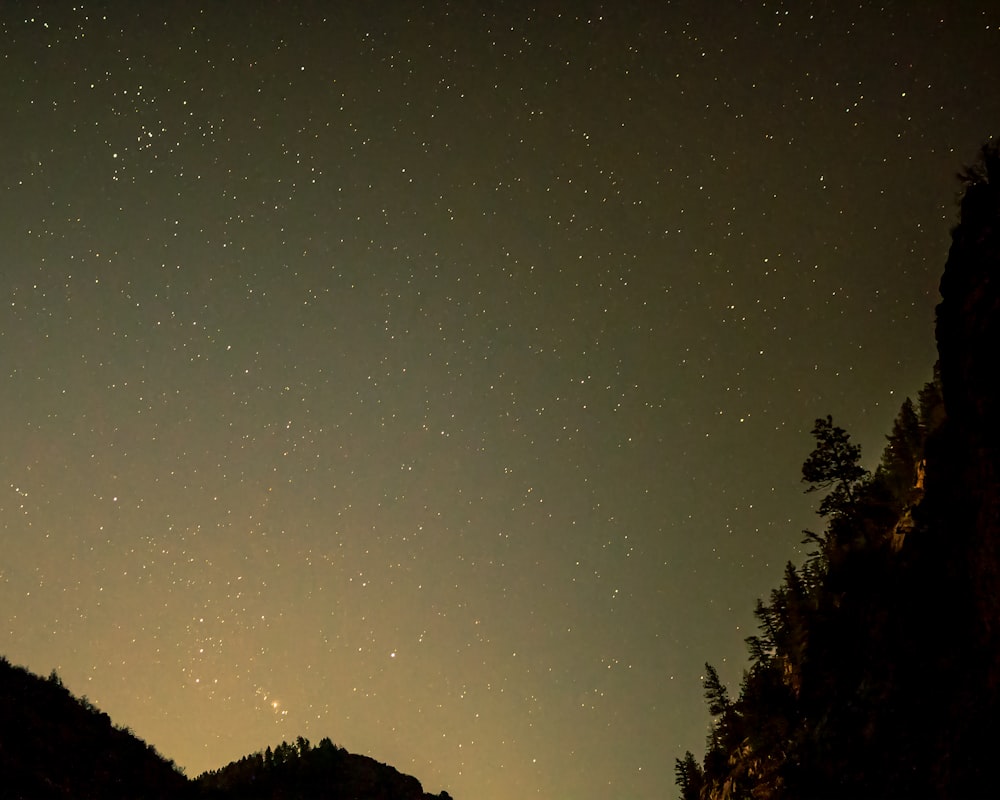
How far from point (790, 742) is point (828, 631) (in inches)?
99.4

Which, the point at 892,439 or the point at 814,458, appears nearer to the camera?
the point at 892,439

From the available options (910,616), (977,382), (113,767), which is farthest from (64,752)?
(977,382)

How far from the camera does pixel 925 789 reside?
11.7m

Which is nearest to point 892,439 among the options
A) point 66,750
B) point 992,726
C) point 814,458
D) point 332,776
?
point 814,458

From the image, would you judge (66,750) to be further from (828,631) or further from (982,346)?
(982,346)

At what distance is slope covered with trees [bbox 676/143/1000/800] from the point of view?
464 inches

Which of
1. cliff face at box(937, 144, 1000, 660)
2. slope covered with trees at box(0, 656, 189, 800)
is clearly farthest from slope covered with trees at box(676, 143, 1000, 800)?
slope covered with trees at box(0, 656, 189, 800)

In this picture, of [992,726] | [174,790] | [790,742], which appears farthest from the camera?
[174,790]

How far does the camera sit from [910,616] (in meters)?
14.0

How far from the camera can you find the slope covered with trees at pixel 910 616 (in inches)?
464

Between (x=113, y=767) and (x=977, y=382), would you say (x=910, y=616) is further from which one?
(x=113, y=767)

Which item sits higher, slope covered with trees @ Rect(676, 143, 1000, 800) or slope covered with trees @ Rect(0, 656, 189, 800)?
slope covered with trees @ Rect(676, 143, 1000, 800)

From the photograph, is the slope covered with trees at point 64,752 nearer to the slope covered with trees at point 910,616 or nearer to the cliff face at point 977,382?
the slope covered with trees at point 910,616

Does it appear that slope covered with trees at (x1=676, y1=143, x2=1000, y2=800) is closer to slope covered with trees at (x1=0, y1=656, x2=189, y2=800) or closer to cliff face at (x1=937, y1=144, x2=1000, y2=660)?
cliff face at (x1=937, y1=144, x2=1000, y2=660)
